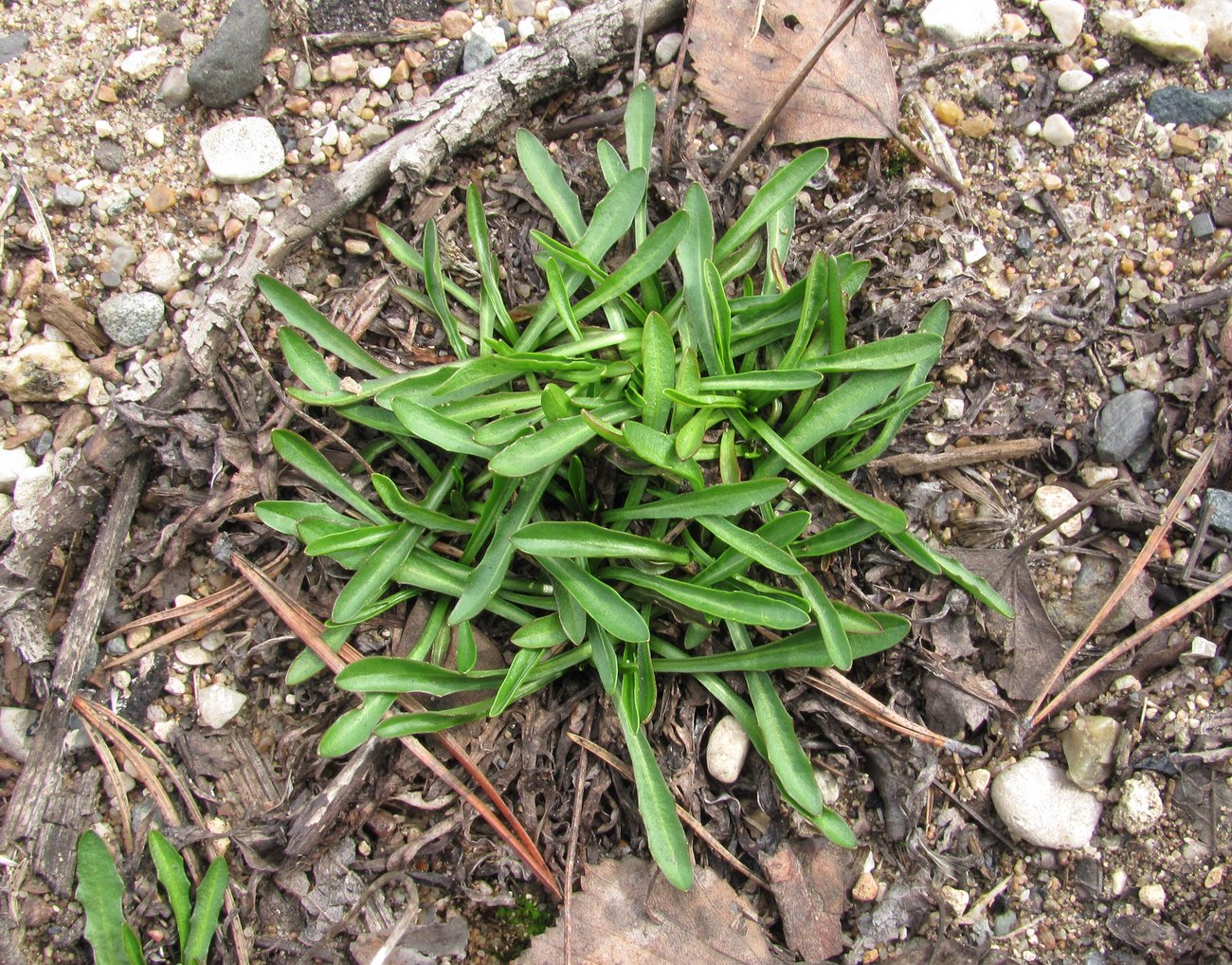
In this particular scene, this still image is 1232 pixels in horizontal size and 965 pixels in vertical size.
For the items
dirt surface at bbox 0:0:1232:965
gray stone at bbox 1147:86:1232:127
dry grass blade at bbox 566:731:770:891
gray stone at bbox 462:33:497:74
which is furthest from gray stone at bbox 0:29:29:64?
gray stone at bbox 1147:86:1232:127

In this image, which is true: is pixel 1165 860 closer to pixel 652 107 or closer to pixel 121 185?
pixel 652 107

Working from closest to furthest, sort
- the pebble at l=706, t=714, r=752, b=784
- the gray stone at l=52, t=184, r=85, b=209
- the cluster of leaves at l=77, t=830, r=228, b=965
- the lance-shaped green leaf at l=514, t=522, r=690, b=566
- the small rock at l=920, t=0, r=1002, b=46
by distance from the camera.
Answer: the lance-shaped green leaf at l=514, t=522, r=690, b=566 < the cluster of leaves at l=77, t=830, r=228, b=965 < the pebble at l=706, t=714, r=752, b=784 < the gray stone at l=52, t=184, r=85, b=209 < the small rock at l=920, t=0, r=1002, b=46

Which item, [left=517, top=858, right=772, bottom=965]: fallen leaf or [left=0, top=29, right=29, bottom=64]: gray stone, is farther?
[left=0, top=29, right=29, bottom=64]: gray stone

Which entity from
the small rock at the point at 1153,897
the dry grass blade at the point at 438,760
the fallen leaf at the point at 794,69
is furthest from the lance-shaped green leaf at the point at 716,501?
the small rock at the point at 1153,897

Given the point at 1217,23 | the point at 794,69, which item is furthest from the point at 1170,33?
the point at 794,69

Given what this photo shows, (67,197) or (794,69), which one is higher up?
(794,69)

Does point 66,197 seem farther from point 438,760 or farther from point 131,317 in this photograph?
point 438,760

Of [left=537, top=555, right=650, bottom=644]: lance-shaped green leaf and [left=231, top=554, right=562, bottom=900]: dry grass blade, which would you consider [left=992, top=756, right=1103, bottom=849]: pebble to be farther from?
[left=231, top=554, right=562, bottom=900]: dry grass blade

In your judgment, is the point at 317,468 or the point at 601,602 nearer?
the point at 601,602
